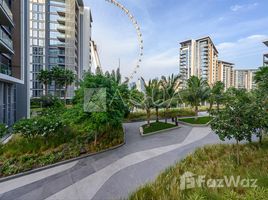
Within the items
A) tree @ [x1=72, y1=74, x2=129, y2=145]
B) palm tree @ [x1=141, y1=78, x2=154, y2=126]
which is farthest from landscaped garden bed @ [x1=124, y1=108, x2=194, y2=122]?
tree @ [x1=72, y1=74, x2=129, y2=145]

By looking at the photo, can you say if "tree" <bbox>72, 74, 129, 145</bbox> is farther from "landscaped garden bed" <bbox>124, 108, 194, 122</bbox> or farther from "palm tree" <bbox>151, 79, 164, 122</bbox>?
"landscaped garden bed" <bbox>124, 108, 194, 122</bbox>

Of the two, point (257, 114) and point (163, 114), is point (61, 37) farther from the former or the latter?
point (257, 114)

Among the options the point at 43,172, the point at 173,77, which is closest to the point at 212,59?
the point at 173,77

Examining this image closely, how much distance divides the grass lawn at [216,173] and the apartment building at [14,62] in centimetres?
1612

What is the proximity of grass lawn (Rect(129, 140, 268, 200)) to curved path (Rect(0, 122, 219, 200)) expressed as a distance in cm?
127

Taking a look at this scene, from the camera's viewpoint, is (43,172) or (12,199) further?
(43,172)

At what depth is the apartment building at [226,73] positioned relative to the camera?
11616 centimetres

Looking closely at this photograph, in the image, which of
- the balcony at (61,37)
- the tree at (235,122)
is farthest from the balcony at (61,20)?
the tree at (235,122)

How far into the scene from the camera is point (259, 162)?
8.50m

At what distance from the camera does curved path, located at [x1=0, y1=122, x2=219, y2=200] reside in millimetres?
7000

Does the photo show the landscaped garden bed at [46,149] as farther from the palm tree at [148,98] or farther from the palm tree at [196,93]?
the palm tree at [196,93]

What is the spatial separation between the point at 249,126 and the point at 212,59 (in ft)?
354

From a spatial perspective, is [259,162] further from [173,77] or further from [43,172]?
[173,77]

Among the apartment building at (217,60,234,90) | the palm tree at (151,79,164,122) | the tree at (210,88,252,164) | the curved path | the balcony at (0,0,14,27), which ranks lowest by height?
the curved path
